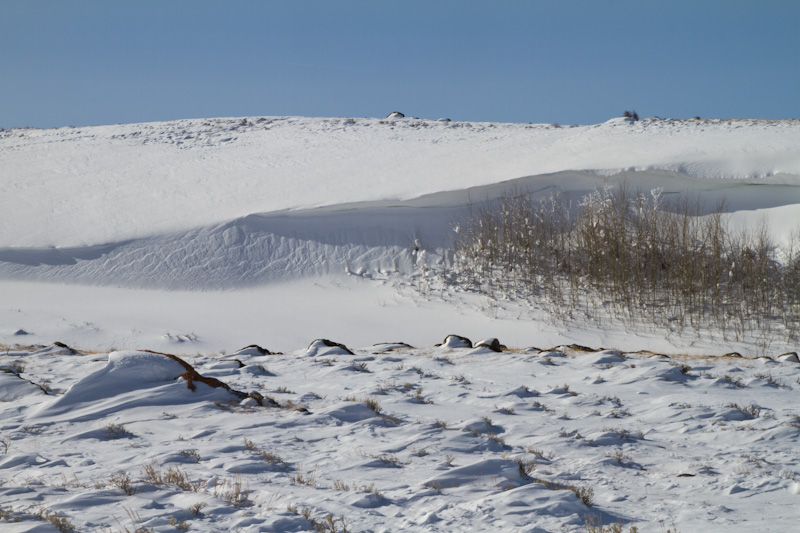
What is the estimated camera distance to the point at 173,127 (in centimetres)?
3152

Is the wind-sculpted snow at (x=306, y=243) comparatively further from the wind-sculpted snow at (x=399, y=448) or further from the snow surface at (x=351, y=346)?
the wind-sculpted snow at (x=399, y=448)

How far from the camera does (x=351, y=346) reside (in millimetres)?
13484

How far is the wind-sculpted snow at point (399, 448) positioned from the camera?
373cm

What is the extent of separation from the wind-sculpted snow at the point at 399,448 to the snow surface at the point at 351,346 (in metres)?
0.03

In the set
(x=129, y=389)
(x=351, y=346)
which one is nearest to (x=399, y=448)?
(x=129, y=389)

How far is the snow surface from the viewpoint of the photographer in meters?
4.09

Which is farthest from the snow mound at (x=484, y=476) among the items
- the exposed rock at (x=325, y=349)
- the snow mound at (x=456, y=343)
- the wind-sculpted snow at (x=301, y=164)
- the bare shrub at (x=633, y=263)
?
the wind-sculpted snow at (x=301, y=164)

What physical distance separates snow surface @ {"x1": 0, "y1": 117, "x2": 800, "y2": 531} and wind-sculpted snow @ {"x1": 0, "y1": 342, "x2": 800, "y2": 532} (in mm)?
26

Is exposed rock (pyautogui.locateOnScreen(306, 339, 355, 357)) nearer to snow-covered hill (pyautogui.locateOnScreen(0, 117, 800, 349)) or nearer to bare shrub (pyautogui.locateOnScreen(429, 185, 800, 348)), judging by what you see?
snow-covered hill (pyautogui.locateOnScreen(0, 117, 800, 349))

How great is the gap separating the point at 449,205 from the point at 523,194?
2.14 meters

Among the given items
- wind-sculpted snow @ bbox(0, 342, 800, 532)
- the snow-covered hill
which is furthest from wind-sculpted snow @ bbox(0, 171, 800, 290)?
wind-sculpted snow @ bbox(0, 342, 800, 532)

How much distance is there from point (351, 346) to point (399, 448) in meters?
8.51

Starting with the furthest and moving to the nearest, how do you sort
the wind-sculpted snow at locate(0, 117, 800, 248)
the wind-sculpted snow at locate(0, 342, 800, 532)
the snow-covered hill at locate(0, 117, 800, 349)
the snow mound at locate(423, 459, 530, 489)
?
the wind-sculpted snow at locate(0, 117, 800, 248), the snow-covered hill at locate(0, 117, 800, 349), the snow mound at locate(423, 459, 530, 489), the wind-sculpted snow at locate(0, 342, 800, 532)

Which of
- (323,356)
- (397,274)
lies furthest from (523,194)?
(323,356)
